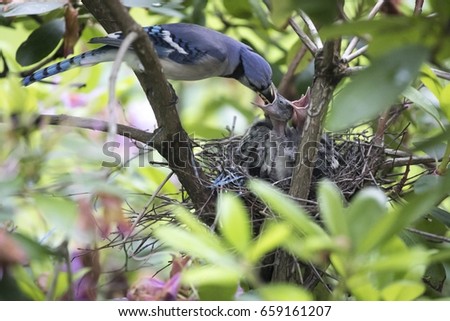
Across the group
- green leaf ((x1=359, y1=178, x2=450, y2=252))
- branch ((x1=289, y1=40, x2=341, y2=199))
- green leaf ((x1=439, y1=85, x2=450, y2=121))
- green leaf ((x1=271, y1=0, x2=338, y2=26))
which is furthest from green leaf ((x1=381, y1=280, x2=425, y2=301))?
green leaf ((x1=439, y1=85, x2=450, y2=121))

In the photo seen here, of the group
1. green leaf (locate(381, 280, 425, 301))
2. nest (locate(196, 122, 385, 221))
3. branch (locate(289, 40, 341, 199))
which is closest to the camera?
green leaf (locate(381, 280, 425, 301))

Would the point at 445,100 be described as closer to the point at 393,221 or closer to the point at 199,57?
the point at 393,221

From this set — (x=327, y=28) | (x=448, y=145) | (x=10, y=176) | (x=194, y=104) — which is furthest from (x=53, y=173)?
(x=194, y=104)

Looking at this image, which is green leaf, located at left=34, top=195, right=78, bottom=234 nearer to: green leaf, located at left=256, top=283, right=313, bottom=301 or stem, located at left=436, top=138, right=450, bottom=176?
green leaf, located at left=256, top=283, right=313, bottom=301

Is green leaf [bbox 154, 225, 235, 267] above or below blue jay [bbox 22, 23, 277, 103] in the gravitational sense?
above

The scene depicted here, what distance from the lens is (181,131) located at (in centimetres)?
139

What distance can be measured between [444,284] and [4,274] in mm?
820

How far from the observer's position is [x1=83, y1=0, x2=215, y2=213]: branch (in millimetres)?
1110

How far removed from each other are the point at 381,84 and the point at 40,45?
4.15ft

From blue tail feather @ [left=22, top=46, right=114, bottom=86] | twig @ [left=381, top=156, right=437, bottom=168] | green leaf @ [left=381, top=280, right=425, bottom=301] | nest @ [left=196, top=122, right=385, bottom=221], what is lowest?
nest @ [left=196, top=122, right=385, bottom=221]

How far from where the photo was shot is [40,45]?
1787mm

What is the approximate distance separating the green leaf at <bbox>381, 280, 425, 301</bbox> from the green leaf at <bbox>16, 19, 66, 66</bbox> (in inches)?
48.4

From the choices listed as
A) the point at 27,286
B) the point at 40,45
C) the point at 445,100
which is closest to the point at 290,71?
the point at 40,45

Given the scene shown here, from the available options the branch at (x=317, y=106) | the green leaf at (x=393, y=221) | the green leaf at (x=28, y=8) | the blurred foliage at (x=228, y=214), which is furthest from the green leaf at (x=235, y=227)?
the green leaf at (x=28, y=8)
